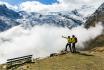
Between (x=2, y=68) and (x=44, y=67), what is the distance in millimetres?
10667

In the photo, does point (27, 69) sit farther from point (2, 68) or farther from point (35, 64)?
point (2, 68)

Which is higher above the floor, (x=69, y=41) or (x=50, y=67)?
(x=69, y=41)

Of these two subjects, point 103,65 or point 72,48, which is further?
point 72,48

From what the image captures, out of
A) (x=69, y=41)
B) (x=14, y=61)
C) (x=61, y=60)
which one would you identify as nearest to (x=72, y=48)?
(x=69, y=41)

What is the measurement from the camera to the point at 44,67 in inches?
2427

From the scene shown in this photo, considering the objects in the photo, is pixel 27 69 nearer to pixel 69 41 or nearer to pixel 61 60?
pixel 61 60

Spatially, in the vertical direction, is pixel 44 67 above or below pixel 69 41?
below

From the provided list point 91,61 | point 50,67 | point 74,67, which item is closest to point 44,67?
point 50,67

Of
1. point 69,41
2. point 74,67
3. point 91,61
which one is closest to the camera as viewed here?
→ point 74,67

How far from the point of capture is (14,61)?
6800 centimetres

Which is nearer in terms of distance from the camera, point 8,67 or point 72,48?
point 8,67

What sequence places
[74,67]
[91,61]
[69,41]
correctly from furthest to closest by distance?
[69,41] < [91,61] < [74,67]

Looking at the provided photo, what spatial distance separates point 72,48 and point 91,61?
23.9 ft

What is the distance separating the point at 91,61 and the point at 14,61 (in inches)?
531
